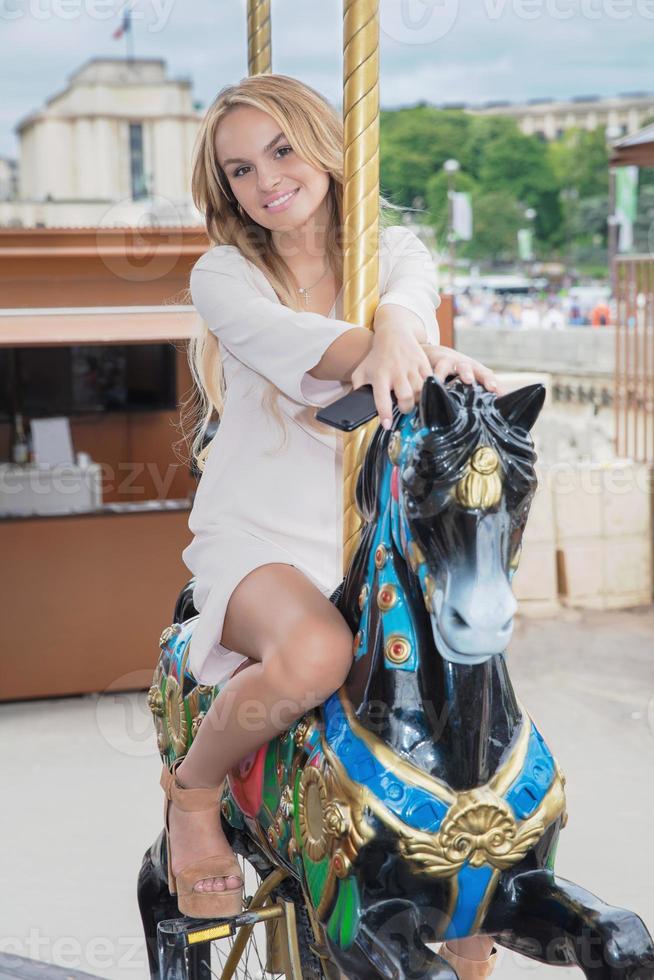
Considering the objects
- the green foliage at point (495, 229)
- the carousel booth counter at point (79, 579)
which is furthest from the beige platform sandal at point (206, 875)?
the green foliage at point (495, 229)

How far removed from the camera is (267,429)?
6.05 ft

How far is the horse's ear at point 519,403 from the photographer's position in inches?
57.2

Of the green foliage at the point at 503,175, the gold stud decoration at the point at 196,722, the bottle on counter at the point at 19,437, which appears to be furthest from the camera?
the green foliage at the point at 503,175

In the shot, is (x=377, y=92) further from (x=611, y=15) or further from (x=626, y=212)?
(x=626, y=212)

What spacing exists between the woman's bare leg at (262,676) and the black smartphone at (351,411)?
0.29m

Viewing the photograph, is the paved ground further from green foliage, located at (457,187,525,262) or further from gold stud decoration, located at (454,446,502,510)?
green foliage, located at (457,187,525,262)

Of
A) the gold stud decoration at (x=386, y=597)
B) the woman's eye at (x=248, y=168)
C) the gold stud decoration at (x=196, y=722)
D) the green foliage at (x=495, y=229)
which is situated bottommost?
the gold stud decoration at (x=196, y=722)

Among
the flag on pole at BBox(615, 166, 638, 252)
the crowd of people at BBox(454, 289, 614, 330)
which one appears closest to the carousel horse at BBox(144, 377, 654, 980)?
the crowd of people at BBox(454, 289, 614, 330)

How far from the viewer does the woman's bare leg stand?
1621 mm

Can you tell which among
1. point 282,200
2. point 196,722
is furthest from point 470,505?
point 196,722

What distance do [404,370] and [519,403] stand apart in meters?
0.16

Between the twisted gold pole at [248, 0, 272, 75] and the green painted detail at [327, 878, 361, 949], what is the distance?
1363mm

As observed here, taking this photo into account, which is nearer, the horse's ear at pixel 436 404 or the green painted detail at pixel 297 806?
the horse's ear at pixel 436 404

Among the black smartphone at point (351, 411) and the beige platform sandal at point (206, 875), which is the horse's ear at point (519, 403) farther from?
the beige platform sandal at point (206, 875)
